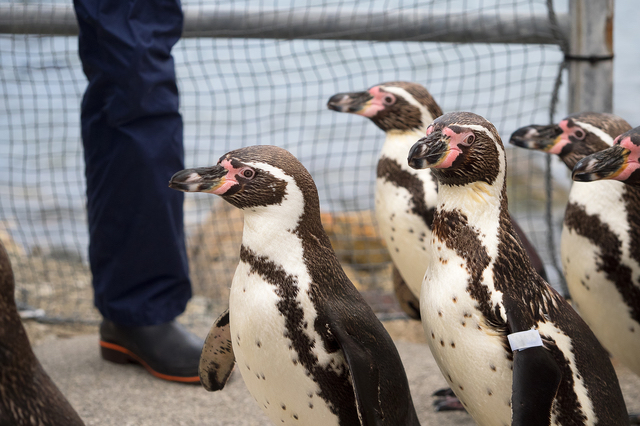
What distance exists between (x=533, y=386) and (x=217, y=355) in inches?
30.5

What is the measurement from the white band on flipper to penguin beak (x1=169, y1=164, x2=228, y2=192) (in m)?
0.68

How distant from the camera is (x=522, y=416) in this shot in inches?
52.4

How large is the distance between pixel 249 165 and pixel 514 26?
193 centimetres

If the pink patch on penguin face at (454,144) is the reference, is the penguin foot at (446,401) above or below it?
below

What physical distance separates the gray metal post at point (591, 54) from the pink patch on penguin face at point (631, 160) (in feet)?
4.71

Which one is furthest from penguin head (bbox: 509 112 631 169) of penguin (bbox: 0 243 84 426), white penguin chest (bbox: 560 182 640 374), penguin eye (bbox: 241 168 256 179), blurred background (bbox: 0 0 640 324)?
penguin (bbox: 0 243 84 426)

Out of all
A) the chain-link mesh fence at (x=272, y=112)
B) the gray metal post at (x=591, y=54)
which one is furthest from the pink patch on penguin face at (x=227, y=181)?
the gray metal post at (x=591, y=54)

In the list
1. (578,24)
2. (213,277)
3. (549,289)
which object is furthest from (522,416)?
(213,277)

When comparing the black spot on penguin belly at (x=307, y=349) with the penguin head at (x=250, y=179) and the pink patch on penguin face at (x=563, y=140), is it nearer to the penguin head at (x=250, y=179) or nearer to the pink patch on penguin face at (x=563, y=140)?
the penguin head at (x=250, y=179)

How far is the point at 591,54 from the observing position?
9.46 ft

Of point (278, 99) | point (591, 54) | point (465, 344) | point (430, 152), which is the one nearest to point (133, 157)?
point (430, 152)

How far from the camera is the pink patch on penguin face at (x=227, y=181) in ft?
4.80

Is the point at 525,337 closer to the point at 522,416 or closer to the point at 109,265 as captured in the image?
the point at 522,416

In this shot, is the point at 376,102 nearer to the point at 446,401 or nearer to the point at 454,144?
the point at 454,144
